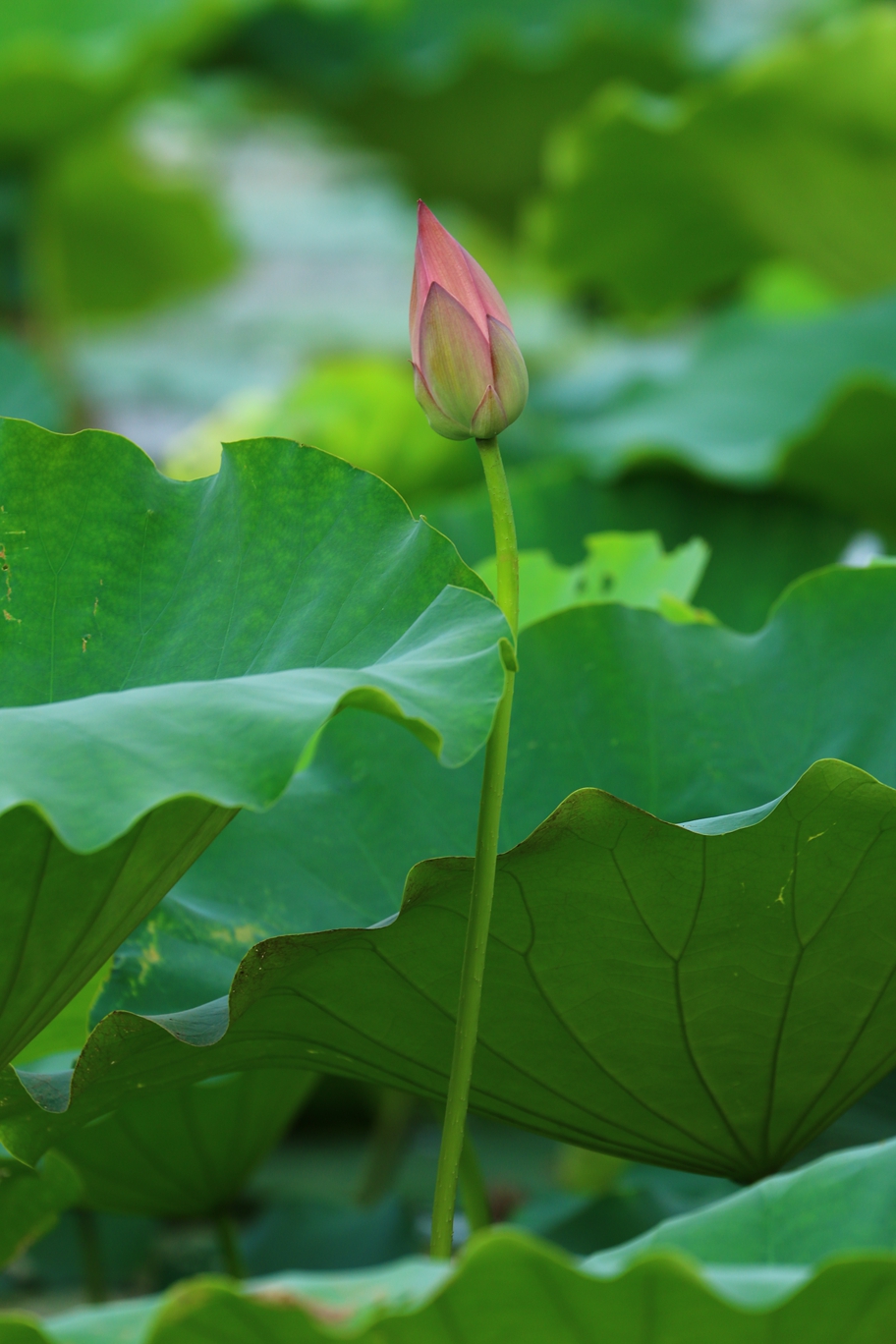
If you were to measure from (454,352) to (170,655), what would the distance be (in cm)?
18

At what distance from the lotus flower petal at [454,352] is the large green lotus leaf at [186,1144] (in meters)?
0.47

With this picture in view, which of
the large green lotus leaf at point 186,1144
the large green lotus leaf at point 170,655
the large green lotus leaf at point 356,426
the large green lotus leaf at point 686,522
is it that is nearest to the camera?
the large green lotus leaf at point 170,655

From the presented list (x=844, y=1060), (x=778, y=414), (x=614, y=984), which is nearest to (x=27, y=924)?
(x=614, y=984)

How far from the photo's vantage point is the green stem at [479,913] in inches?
21.3

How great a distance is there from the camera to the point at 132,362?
3.52 m

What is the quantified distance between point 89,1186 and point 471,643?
1.85ft

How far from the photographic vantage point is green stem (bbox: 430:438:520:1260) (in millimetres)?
542

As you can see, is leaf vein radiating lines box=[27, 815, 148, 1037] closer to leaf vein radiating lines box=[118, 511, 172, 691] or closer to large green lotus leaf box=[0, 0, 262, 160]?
leaf vein radiating lines box=[118, 511, 172, 691]

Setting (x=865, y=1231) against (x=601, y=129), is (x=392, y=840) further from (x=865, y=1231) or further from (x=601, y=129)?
(x=601, y=129)

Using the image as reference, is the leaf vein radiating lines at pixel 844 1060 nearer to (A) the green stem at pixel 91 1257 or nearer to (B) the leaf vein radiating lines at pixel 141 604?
(B) the leaf vein radiating lines at pixel 141 604

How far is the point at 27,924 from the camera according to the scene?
56cm

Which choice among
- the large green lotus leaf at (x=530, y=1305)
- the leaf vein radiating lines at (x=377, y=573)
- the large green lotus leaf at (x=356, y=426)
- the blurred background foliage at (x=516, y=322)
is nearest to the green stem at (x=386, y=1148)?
the blurred background foliage at (x=516, y=322)

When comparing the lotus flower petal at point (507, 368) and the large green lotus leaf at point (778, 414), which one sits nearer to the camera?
the lotus flower petal at point (507, 368)

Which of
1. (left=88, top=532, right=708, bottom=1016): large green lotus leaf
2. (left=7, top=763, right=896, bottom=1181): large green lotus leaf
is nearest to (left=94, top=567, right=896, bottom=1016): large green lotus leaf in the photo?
(left=88, top=532, right=708, bottom=1016): large green lotus leaf
